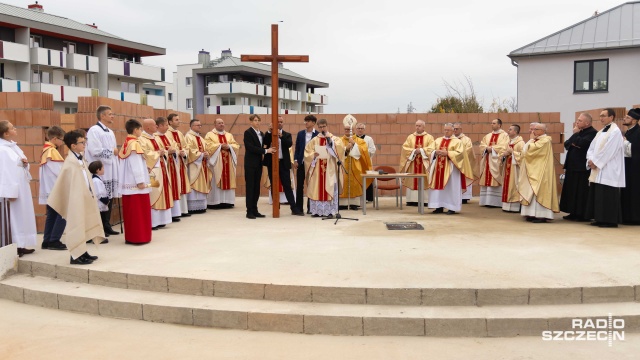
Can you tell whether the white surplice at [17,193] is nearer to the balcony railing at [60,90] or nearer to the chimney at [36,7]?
the balcony railing at [60,90]

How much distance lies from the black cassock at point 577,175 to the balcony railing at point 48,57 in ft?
104

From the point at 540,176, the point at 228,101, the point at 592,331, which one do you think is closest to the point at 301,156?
the point at 540,176

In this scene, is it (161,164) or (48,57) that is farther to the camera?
(48,57)

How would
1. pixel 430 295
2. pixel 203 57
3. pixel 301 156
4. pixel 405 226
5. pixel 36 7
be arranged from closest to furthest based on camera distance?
pixel 430 295, pixel 405 226, pixel 301 156, pixel 36 7, pixel 203 57

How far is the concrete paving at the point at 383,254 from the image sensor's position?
19.1 feet

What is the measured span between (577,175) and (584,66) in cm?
1903

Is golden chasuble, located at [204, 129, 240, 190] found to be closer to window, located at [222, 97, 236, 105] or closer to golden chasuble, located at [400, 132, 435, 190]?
golden chasuble, located at [400, 132, 435, 190]

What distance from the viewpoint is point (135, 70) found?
41375 millimetres

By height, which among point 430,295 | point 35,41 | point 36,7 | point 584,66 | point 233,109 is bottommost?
point 430,295

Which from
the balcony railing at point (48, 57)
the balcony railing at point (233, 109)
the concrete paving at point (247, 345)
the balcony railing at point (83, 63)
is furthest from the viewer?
the balcony railing at point (233, 109)

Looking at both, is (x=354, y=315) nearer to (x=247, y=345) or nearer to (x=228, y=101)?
(x=247, y=345)

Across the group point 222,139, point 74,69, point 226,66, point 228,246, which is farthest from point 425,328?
point 226,66

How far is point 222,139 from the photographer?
12.1m

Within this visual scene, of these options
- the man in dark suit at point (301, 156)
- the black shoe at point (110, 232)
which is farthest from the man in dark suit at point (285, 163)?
the black shoe at point (110, 232)
